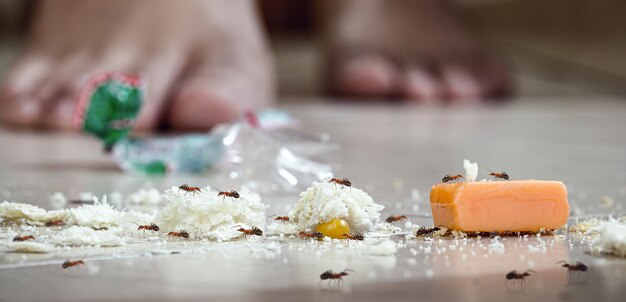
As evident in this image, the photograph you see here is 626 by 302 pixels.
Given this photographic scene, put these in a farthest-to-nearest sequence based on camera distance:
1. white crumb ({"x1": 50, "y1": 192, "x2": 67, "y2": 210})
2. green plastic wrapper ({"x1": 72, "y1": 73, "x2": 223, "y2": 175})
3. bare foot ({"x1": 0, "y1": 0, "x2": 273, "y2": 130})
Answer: bare foot ({"x1": 0, "y1": 0, "x2": 273, "y2": 130}) < green plastic wrapper ({"x1": 72, "y1": 73, "x2": 223, "y2": 175}) < white crumb ({"x1": 50, "y1": 192, "x2": 67, "y2": 210})

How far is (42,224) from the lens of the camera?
2.65 feet

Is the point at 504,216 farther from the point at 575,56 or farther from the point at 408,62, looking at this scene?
the point at 575,56

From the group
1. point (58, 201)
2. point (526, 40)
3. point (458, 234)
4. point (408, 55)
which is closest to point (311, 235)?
point (458, 234)

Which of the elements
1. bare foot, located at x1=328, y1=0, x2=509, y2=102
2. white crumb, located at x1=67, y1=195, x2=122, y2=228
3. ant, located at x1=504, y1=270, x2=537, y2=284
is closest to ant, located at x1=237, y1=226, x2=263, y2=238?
white crumb, located at x1=67, y1=195, x2=122, y2=228

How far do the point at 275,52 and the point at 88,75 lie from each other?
2.21 m

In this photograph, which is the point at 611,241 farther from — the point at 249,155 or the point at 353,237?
the point at 249,155

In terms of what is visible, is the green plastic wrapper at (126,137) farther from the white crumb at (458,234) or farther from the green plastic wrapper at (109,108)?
the white crumb at (458,234)

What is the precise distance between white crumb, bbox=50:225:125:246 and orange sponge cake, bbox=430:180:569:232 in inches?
9.2

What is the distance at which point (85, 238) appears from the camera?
713 mm

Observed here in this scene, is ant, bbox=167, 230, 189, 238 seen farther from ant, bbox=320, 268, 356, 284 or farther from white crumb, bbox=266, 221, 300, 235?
ant, bbox=320, 268, 356, 284

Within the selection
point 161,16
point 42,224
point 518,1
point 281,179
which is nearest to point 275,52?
point 518,1

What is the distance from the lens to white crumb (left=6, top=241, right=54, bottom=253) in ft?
2.24

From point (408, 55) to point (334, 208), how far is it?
2.18 metres

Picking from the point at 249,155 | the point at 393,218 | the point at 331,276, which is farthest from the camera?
the point at 249,155
